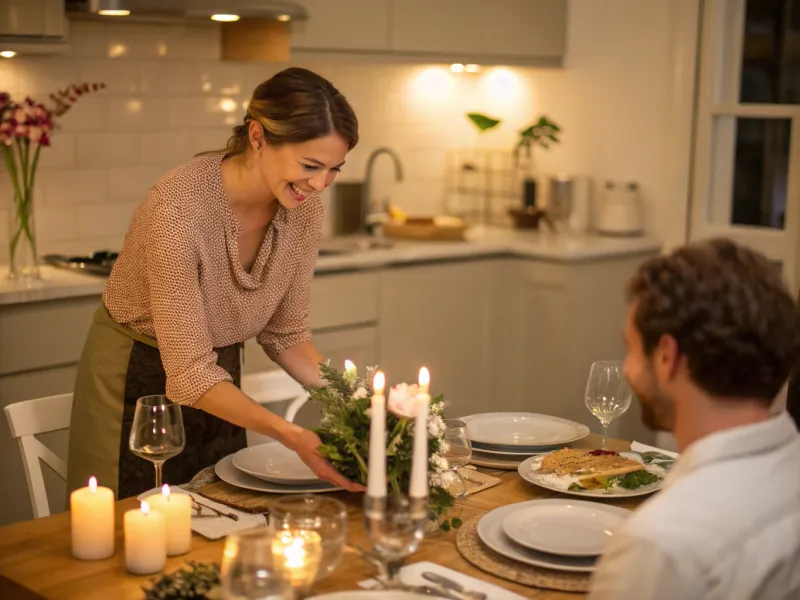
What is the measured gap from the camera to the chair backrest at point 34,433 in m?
2.33

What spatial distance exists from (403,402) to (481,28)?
10.3 feet

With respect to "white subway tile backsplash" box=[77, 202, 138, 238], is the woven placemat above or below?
below

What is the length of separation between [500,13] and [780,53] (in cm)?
111

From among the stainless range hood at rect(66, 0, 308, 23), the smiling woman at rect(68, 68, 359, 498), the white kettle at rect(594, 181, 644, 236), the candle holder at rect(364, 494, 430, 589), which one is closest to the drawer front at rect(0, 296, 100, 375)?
the smiling woman at rect(68, 68, 359, 498)

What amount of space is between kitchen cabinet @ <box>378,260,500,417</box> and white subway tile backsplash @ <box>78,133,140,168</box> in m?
0.99

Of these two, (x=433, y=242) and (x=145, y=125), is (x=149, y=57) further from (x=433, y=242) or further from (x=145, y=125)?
(x=433, y=242)

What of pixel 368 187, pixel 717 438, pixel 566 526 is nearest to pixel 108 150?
pixel 368 187

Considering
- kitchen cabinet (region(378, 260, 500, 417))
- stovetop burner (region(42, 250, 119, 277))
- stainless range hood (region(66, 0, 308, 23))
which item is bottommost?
kitchen cabinet (region(378, 260, 500, 417))

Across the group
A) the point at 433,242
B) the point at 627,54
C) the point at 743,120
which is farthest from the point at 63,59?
the point at 743,120

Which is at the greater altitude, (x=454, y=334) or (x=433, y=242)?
(x=433, y=242)

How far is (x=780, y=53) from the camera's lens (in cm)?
434

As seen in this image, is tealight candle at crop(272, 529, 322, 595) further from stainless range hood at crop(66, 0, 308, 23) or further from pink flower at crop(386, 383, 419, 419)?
stainless range hood at crop(66, 0, 308, 23)

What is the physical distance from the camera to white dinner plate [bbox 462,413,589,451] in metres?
2.27

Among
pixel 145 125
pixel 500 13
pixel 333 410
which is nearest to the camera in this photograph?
pixel 333 410
